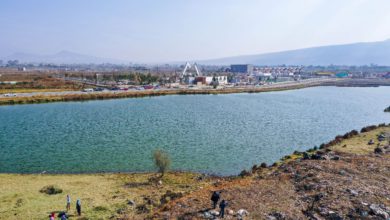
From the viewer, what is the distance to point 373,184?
16.5m

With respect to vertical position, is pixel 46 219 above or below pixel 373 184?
below

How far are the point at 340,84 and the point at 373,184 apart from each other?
133 metres

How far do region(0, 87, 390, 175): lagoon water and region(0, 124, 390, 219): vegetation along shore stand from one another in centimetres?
357

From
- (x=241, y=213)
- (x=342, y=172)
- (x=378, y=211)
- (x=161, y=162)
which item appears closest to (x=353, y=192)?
(x=378, y=211)

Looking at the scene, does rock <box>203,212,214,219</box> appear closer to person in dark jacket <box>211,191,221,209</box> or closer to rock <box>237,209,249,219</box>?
person in dark jacket <box>211,191,221,209</box>

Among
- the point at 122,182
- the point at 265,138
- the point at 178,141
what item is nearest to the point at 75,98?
the point at 178,141

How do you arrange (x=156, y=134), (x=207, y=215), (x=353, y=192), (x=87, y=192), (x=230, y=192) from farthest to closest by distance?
1. (x=156, y=134)
2. (x=87, y=192)
3. (x=230, y=192)
4. (x=353, y=192)
5. (x=207, y=215)

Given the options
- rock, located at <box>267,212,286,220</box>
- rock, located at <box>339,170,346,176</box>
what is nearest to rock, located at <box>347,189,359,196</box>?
rock, located at <box>339,170,346,176</box>

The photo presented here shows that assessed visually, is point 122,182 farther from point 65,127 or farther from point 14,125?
point 14,125

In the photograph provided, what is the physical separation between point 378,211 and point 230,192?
6553mm

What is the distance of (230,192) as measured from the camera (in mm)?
16203

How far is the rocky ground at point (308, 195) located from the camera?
1356 centimetres

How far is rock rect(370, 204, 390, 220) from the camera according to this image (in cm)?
1294

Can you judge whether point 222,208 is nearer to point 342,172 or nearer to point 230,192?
point 230,192
